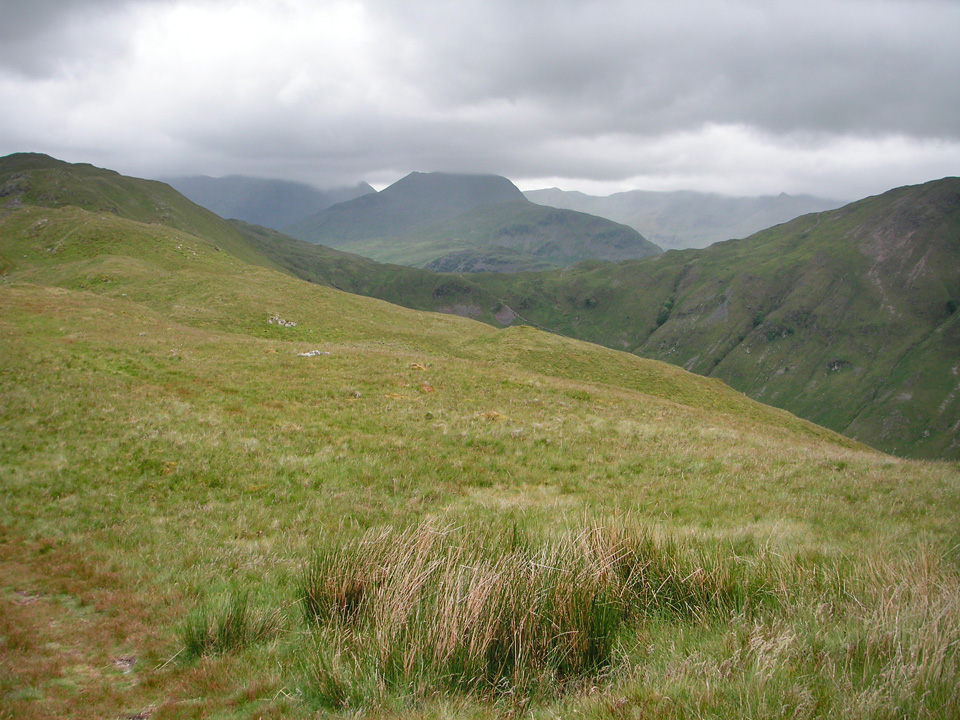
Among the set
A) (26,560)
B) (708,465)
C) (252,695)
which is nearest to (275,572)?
(252,695)

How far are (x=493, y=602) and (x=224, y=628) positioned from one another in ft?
12.1

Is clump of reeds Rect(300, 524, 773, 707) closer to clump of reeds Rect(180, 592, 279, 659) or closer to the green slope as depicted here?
clump of reeds Rect(180, 592, 279, 659)

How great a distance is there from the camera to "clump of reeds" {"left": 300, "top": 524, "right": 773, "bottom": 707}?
6109mm

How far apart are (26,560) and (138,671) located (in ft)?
14.9

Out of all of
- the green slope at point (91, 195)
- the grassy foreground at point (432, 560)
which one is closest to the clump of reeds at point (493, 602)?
the grassy foreground at point (432, 560)

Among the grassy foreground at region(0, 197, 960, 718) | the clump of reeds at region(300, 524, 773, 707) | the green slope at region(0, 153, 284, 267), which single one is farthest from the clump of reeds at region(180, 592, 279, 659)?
the green slope at region(0, 153, 284, 267)

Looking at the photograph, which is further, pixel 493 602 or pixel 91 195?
pixel 91 195

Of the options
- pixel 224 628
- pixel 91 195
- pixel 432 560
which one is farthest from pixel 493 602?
pixel 91 195

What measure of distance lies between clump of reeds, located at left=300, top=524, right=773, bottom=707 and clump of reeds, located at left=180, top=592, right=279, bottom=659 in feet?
1.99

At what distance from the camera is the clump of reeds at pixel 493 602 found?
6109mm

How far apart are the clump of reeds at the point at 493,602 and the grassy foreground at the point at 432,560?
4 cm

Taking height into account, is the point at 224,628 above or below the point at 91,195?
below

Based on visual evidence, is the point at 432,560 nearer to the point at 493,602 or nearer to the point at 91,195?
the point at 493,602

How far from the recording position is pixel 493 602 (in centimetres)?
666
